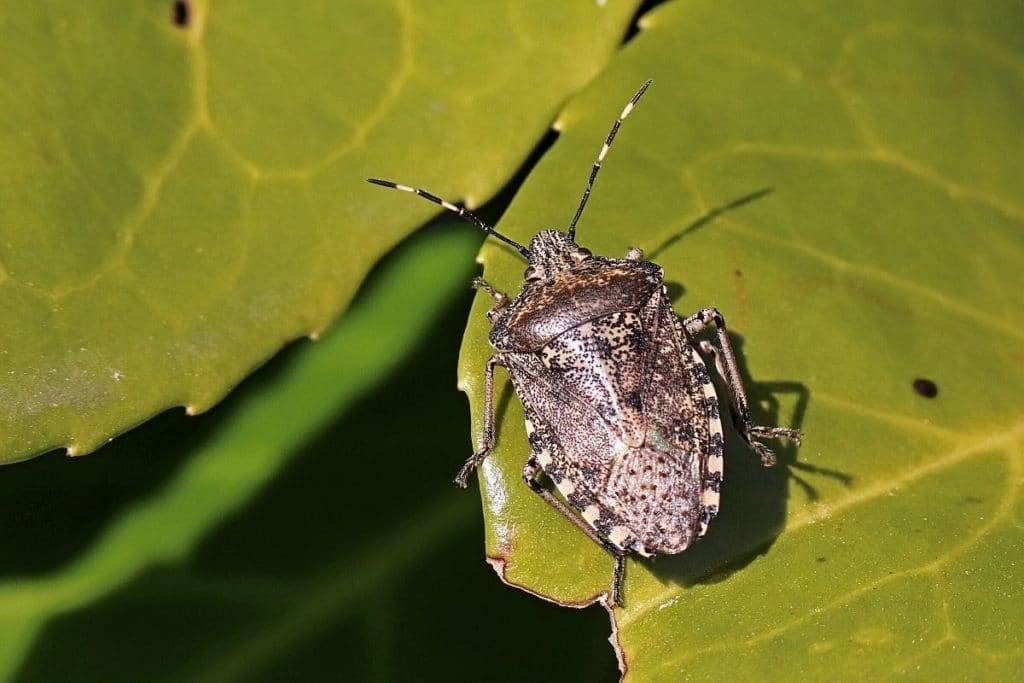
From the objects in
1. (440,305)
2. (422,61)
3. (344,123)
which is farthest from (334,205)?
(440,305)

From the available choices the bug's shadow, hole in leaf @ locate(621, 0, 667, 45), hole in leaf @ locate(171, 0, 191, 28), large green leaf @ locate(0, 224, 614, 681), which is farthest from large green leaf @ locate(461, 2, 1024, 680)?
hole in leaf @ locate(171, 0, 191, 28)

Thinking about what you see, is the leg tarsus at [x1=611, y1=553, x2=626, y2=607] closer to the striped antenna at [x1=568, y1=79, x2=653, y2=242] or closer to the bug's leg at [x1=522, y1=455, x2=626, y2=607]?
the bug's leg at [x1=522, y1=455, x2=626, y2=607]

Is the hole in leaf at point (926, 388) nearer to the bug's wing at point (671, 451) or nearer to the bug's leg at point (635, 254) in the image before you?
the bug's wing at point (671, 451)

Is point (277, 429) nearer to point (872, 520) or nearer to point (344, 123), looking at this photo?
point (344, 123)

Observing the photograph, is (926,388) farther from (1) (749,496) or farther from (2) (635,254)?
(2) (635,254)

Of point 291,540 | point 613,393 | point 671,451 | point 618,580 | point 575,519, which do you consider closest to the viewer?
point 618,580

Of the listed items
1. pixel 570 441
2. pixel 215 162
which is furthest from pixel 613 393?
pixel 215 162
